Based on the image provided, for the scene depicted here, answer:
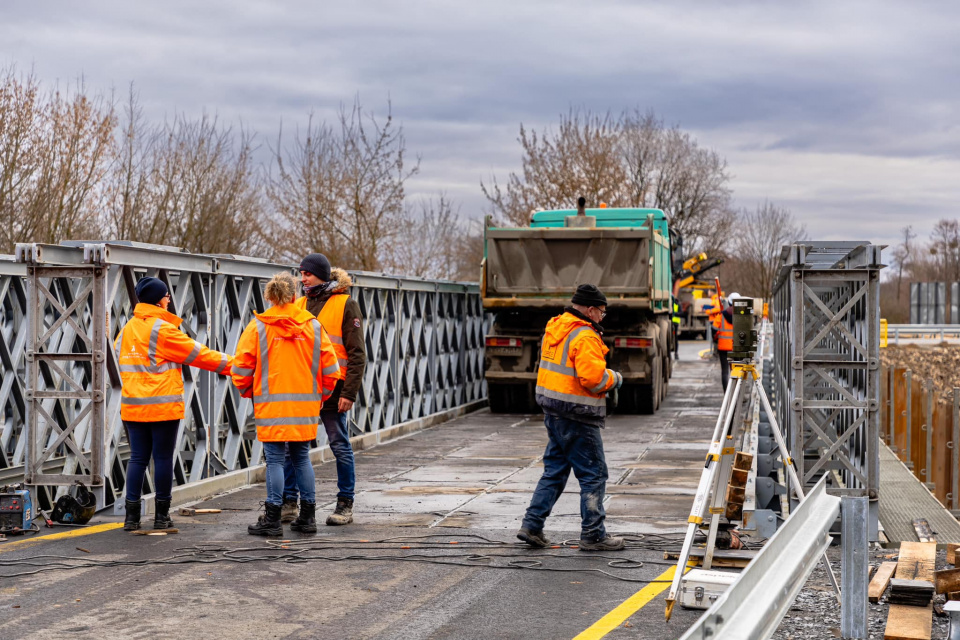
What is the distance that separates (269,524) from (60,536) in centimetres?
156

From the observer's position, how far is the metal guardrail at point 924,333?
41156mm

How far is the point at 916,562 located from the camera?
273 inches

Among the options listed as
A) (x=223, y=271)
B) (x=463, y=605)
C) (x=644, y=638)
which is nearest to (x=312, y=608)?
(x=463, y=605)

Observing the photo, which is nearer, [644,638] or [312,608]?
[644,638]

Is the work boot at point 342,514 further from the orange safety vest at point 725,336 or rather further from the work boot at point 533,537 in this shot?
the orange safety vest at point 725,336

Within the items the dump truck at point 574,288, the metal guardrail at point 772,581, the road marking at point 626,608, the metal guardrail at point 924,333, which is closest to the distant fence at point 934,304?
the metal guardrail at point 924,333

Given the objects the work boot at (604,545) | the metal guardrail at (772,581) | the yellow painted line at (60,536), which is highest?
the metal guardrail at (772,581)

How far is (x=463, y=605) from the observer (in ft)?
20.4

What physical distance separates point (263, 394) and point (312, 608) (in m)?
2.29

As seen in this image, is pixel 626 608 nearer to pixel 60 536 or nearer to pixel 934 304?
pixel 60 536

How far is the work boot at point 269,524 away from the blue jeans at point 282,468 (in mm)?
46

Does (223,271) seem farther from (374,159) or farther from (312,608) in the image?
(374,159)

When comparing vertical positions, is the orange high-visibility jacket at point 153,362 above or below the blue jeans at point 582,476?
above

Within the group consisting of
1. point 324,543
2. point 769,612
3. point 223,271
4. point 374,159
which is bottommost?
point 324,543
